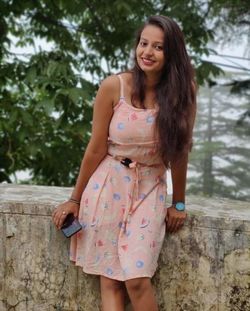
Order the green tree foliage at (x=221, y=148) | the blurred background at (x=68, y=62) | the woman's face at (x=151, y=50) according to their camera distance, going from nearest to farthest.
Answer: the woman's face at (x=151, y=50), the blurred background at (x=68, y=62), the green tree foliage at (x=221, y=148)

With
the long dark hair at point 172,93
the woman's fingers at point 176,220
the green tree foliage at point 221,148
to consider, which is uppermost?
the long dark hair at point 172,93

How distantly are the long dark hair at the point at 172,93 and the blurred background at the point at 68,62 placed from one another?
112cm

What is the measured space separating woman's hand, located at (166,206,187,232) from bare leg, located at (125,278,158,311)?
0.21 meters

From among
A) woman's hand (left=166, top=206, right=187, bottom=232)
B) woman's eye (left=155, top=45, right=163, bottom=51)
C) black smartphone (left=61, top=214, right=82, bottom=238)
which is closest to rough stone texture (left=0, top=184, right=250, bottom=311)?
woman's hand (left=166, top=206, right=187, bottom=232)

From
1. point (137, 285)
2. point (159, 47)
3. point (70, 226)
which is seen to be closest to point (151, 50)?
point (159, 47)

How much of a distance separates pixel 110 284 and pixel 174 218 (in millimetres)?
294

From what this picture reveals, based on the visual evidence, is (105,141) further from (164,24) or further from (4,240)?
(4,240)

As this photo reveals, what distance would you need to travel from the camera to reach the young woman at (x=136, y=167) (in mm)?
1736

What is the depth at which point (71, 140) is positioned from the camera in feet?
11.8

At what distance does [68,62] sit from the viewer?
319 cm

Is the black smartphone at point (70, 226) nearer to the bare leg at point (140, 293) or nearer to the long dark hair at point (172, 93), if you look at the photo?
the bare leg at point (140, 293)

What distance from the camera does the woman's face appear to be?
1.71 m

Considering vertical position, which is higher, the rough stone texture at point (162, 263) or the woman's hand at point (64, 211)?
the woman's hand at point (64, 211)

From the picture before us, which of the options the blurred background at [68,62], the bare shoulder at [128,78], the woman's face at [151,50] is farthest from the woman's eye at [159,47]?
the blurred background at [68,62]
